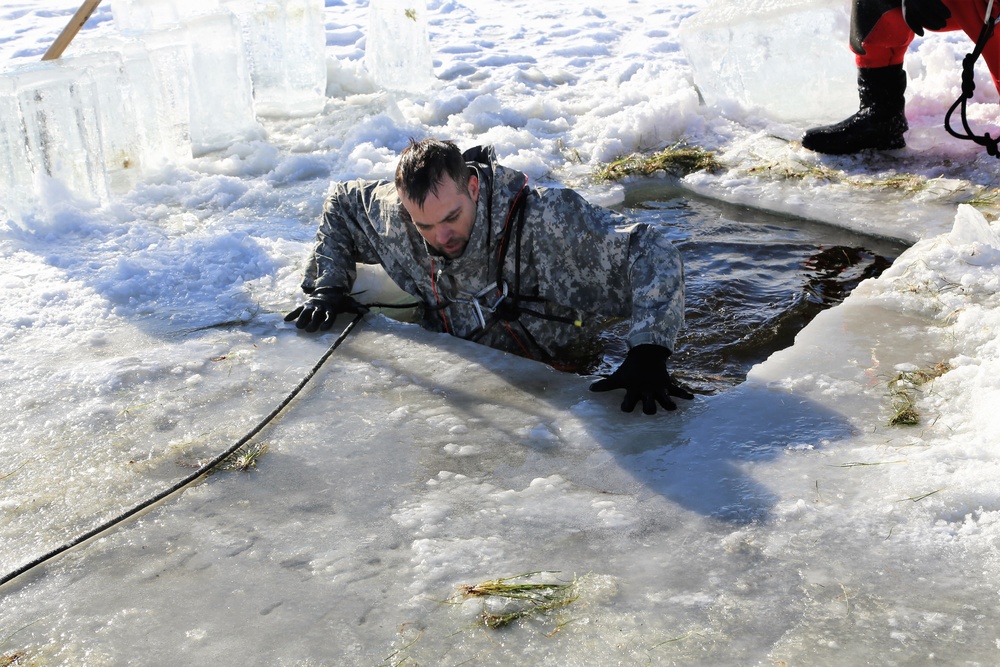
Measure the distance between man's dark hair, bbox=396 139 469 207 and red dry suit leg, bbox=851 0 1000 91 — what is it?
3.18 m

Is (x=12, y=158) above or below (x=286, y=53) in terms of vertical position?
below

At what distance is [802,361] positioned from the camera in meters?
3.30

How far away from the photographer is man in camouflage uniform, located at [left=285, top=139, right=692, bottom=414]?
10.5 feet

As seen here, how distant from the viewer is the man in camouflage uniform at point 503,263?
3209 millimetres

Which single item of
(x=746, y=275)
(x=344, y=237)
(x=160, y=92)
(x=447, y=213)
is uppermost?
(x=160, y=92)

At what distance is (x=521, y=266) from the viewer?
11.9 feet

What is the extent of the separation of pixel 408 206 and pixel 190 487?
1.27 m

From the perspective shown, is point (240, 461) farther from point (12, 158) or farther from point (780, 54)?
point (780, 54)

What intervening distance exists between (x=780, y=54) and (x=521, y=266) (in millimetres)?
3532

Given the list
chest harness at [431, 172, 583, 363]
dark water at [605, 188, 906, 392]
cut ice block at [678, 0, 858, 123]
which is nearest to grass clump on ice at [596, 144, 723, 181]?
dark water at [605, 188, 906, 392]

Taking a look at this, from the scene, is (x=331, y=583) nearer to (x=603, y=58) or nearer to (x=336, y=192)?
(x=336, y=192)

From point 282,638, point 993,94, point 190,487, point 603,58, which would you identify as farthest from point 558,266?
point 603,58

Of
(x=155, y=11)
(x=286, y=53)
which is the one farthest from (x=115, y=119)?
(x=155, y=11)

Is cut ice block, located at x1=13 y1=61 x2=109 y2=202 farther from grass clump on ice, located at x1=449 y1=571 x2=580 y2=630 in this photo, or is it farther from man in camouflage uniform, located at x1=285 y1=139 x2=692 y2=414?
grass clump on ice, located at x1=449 y1=571 x2=580 y2=630
